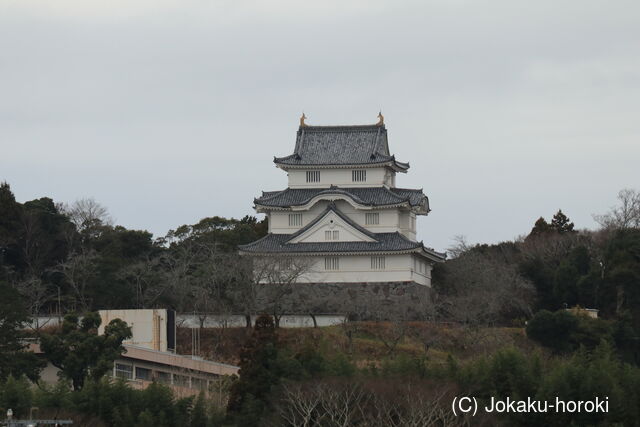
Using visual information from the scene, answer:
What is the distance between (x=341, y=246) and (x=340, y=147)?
222 inches

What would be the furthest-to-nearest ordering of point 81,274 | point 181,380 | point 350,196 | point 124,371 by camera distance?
point 350,196
point 81,274
point 124,371
point 181,380

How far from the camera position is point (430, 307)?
210ft

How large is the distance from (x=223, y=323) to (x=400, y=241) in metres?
8.92

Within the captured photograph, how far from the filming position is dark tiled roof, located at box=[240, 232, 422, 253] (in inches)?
2613

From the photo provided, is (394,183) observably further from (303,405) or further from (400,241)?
(303,405)

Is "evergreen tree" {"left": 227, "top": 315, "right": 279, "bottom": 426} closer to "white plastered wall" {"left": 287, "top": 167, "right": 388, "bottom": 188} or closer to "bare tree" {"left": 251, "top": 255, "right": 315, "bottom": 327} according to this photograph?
"bare tree" {"left": 251, "top": 255, "right": 315, "bottom": 327}

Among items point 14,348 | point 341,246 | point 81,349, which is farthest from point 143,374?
point 341,246

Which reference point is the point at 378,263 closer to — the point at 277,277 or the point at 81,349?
the point at 277,277

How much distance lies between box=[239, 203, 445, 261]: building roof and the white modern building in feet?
0.13

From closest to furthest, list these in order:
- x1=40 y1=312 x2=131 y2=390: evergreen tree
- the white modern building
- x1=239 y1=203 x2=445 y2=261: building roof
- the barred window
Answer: x1=40 y1=312 x2=131 y2=390: evergreen tree
x1=239 y1=203 x2=445 y2=261: building roof
the white modern building
the barred window

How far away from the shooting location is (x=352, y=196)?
68.2m

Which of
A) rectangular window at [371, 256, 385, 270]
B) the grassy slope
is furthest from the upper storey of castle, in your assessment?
the grassy slope

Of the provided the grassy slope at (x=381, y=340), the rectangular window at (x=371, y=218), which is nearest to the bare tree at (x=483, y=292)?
the grassy slope at (x=381, y=340)

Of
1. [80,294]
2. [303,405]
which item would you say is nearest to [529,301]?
[80,294]
